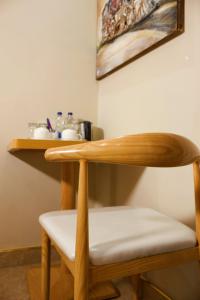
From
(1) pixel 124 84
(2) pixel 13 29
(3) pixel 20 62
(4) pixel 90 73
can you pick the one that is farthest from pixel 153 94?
(2) pixel 13 29

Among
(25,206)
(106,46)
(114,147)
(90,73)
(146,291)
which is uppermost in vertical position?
(106,46)

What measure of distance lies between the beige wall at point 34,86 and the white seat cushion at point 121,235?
72cm

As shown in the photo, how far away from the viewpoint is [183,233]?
0.65 meters

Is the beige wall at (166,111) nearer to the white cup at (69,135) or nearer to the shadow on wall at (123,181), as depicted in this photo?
the shadow on wall at (123,181)

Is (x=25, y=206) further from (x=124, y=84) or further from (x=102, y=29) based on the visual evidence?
(x=102, y=29)

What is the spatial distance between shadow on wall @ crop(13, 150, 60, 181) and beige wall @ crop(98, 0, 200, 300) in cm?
41

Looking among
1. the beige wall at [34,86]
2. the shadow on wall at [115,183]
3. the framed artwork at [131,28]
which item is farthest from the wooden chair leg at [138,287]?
the framed artwork at [131,28]

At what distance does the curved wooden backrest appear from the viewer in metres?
0.40

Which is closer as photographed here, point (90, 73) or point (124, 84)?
point (124, 84)

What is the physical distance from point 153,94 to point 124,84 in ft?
0.95

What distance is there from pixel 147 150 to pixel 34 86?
1.24 m

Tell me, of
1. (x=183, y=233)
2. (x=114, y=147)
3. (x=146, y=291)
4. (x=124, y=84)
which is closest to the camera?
(x=114, y=147)

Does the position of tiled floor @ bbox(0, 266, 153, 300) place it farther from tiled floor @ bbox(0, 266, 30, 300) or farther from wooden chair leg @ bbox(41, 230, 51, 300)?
wooden chair leg @ bbox(41, 230, 51, 300)

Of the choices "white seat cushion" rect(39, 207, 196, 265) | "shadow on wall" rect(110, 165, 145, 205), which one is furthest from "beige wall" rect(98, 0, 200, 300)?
"white seat cushion" rect(39, 207, 196, 265)
